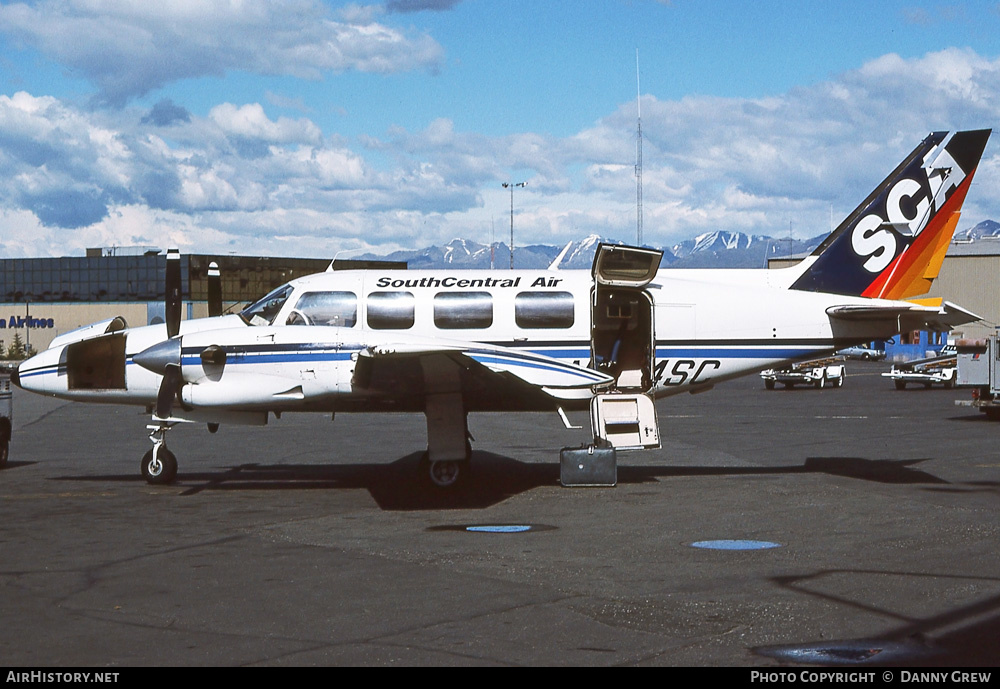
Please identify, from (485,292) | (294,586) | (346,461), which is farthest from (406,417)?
(294,586)

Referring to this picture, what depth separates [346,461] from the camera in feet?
64.1

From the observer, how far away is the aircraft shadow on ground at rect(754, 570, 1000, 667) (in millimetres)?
6648

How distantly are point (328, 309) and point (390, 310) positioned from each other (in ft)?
3.23

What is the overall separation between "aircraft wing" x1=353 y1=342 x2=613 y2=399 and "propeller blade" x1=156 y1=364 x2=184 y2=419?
2699mm

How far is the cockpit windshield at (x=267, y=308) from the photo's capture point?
53.4 ft

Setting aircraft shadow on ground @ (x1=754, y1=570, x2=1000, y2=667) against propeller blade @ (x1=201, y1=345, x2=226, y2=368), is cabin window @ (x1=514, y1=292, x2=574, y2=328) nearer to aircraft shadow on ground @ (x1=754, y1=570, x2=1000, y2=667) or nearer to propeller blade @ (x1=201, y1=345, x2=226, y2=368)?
propeller blade @ (x1=201, y1=345, x2=226, y2=368)

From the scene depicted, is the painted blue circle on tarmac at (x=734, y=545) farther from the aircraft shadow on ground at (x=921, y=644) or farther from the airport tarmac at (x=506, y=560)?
the aircraft shadow on ground at (x=921, y=644)

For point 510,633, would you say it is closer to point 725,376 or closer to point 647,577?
point 647,577

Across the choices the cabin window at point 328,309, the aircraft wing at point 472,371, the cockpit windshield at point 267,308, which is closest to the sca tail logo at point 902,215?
the aircraft wing at point 472,371

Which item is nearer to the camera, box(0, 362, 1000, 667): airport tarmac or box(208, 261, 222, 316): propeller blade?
box(0, 362, 1000, 667): airport tarmac

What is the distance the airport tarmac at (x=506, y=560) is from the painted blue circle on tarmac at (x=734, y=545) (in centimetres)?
13

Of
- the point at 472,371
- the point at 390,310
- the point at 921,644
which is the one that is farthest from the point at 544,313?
the point at 921,644

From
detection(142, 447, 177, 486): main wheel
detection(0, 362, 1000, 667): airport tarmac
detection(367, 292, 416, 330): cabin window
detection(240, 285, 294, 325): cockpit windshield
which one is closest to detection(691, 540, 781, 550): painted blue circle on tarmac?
detection(0, 362, 1000, 667): airport tarmac

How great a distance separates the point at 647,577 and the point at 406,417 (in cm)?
2230
